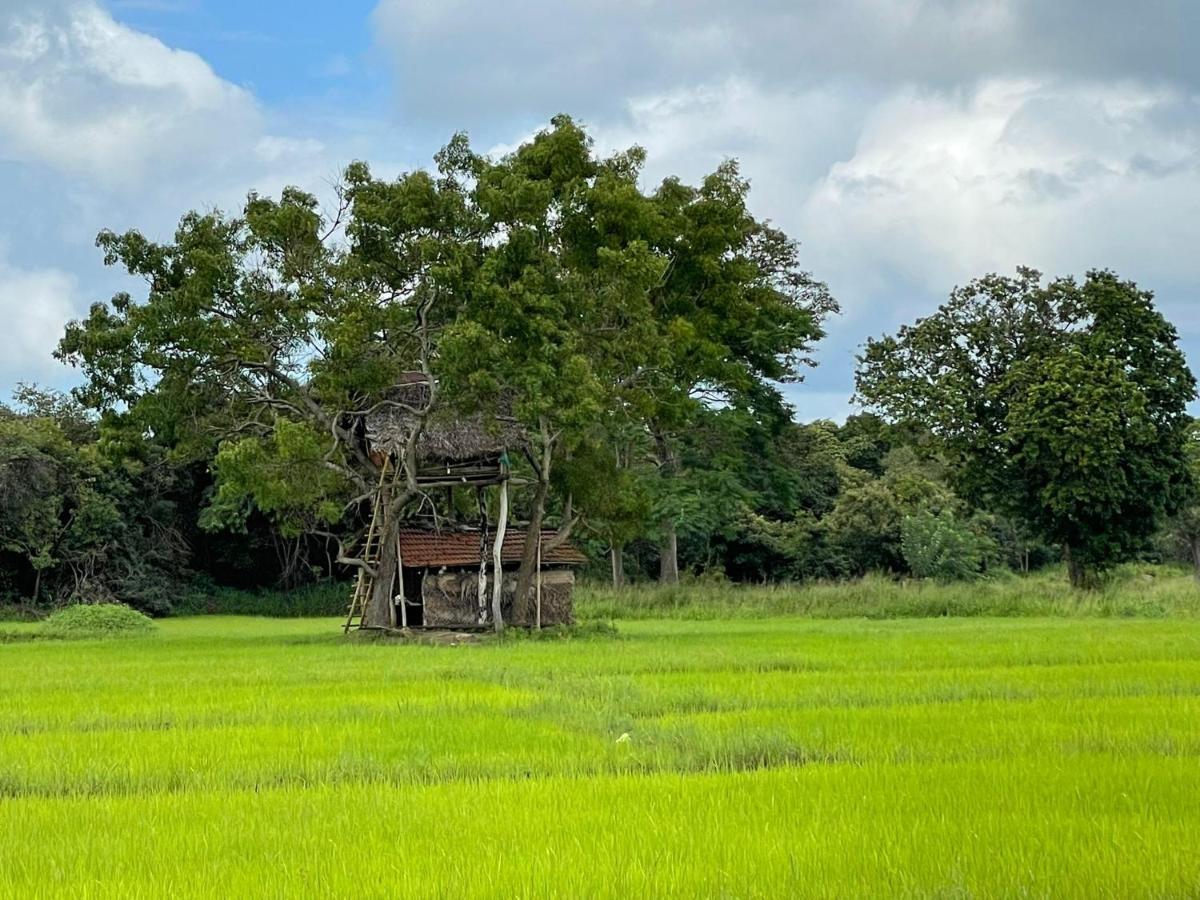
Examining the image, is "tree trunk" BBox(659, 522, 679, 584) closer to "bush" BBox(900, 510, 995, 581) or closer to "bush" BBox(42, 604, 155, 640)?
"bush" BBox(900, 510, 995, 581)

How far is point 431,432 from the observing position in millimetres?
25156

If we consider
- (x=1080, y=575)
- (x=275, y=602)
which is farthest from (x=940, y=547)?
(x=275, y=602)

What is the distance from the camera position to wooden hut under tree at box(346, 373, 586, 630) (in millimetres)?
24120

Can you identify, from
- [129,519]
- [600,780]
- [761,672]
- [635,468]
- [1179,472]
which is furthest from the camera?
[129,519]

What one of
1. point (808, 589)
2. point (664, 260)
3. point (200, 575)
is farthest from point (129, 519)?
point (664, 260)

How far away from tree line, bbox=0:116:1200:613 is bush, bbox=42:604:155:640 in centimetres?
359

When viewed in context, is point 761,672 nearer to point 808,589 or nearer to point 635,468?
point 808,589

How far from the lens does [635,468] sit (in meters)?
37.2

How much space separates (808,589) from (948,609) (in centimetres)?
411

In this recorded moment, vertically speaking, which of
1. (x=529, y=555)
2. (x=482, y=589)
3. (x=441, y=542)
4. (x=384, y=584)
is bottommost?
(x=482, y=589)

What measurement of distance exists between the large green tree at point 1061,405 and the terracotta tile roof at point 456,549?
42.9 feet

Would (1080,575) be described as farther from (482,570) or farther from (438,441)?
(438,441)

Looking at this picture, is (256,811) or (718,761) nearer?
(256,811)

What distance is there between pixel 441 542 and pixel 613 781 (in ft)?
63.4
